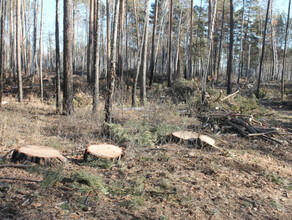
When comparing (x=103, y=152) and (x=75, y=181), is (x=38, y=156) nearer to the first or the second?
(x=75, y=181)

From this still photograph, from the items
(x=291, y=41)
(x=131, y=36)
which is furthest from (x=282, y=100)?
(x=291, y=41)

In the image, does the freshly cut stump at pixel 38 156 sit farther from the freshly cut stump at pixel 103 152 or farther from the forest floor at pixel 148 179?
the freshly cut stump at pixel 103 152

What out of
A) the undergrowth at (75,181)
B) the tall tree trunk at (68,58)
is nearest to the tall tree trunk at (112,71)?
the tall tree trunk at (68,58)

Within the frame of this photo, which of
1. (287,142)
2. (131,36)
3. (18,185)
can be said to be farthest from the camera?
(131,36)

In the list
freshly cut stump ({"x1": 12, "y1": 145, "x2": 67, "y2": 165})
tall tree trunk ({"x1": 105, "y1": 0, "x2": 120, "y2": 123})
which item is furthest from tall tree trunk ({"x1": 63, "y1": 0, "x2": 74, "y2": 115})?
freshly cut stump ({"x1": 12, "y1": 145, "x2": 67, "y2": 165})

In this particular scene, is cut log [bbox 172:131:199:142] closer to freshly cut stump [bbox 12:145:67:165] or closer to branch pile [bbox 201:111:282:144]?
branch pile [bbox 201:111:282:144]

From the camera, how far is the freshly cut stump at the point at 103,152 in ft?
14.3

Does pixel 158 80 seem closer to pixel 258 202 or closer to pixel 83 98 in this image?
pixel 83 98

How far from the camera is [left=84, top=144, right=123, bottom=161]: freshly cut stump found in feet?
14.3

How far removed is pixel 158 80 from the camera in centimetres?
2227

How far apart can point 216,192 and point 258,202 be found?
61 centimetres

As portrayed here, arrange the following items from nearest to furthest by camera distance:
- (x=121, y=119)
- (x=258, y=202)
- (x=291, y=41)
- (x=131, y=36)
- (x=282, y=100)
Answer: (x=258, y=202), (x=121, y=119), (x=282, y=100), (x=131, y=36), (x=291, y=41)

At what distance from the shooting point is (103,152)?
14.7ft

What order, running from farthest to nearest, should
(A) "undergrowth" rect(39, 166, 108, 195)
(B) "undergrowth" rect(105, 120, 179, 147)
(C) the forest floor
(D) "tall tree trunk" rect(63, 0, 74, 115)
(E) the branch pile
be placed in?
(D) "tall tree trunk" rect(63, 0, 74, 115), (E) the branch pile, (B) "undergrowth" rect(105, 120, 179, 147), (A) "undergrowth" rect(39, 166, 108, 195), (C) the forest floor
